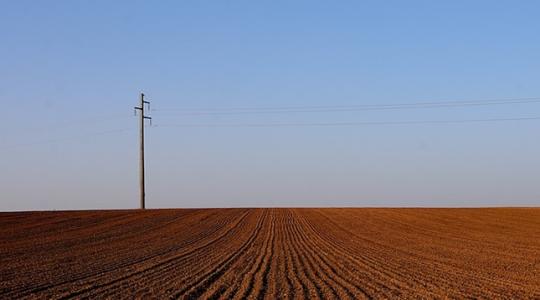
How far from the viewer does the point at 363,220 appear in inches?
2044

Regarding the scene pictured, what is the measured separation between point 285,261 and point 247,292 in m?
7.33

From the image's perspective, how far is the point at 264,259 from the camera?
78.0ft

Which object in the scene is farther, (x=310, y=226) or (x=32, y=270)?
(x=310, y=226)

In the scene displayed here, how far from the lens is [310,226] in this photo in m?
44.9

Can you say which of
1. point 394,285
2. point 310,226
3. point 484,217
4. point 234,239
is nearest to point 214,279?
point 394,285

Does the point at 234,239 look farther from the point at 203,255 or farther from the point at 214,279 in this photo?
the point at 214,279

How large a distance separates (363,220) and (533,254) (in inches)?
1034

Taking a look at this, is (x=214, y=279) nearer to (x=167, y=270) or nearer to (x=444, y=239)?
(x=167, y=270)

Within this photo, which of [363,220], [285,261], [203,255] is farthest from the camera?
[363,220]

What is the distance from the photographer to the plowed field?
16.3 meters

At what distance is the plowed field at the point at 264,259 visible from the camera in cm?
1631

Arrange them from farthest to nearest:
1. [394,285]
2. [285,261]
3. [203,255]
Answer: [203,255], [285,261], [394,285]

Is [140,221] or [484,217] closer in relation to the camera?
[140,221]

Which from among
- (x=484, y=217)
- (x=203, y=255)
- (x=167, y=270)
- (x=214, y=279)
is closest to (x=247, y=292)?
(x=214, y=279)
